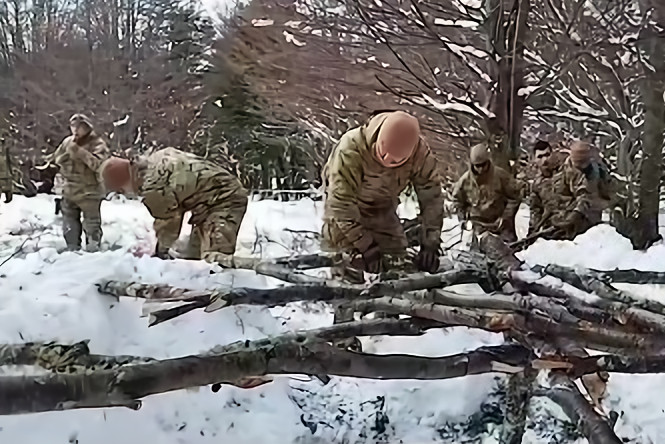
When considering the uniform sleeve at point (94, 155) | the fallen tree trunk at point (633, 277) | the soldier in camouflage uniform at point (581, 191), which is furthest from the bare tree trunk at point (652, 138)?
the uniform sleeve at point (94, 155)

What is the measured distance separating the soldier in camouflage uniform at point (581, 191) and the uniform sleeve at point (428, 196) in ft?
2.66

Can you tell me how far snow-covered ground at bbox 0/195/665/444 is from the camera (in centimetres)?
89

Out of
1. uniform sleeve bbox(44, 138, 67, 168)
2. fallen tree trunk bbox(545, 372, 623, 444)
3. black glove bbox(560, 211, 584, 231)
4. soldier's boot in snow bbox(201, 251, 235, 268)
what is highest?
uniform sleeve bbox(44, 138, 67, 168)

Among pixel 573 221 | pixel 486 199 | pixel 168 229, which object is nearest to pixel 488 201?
pixel 486 199

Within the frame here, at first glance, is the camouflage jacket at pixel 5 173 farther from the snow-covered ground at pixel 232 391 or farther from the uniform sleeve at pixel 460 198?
the uniform sleeve at pixel 460 198

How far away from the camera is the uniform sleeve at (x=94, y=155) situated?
79.0 inches

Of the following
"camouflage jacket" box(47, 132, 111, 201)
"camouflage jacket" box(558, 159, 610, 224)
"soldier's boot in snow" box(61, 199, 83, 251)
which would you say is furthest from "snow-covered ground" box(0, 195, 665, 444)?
"camouflage jacket" box(558, 159, 610, 224)

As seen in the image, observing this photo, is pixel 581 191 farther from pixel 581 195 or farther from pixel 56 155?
pixel 56 155

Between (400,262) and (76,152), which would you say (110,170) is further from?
(400,262)

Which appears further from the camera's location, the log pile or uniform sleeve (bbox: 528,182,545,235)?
uniform sleeve (bbox: 528,182,545,235)

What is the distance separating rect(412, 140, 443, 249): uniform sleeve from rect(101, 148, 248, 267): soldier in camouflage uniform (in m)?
0.44

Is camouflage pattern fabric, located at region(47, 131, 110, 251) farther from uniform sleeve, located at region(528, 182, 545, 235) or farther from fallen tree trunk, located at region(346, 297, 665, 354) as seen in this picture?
uniform sleeve, located at region(528, 182, 545, 235)

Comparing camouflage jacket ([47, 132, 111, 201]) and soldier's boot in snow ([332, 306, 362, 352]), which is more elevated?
camouflage jacket ([47, 132, 111, 201])

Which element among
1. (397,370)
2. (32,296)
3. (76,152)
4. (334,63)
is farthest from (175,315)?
(334,63)
